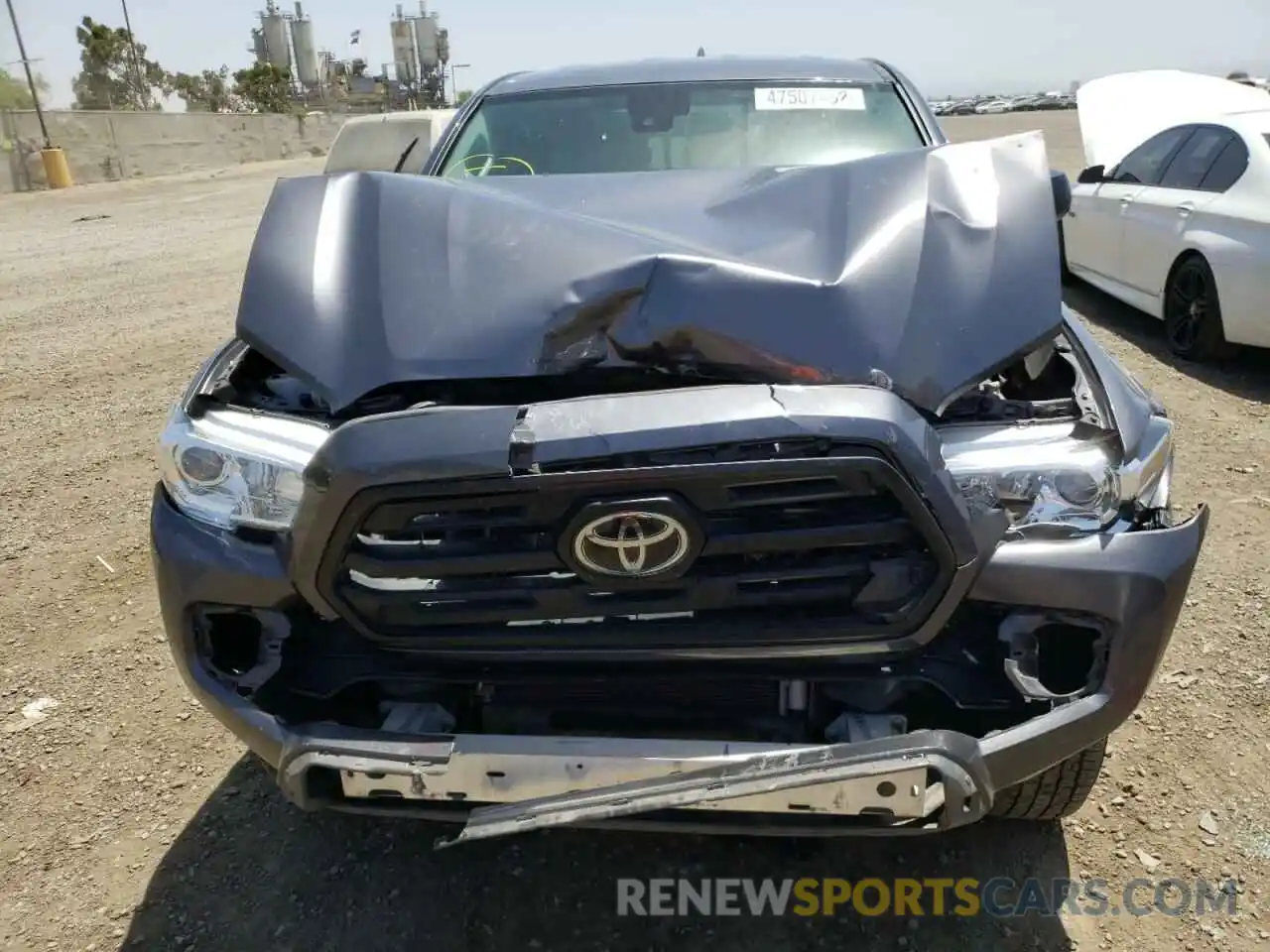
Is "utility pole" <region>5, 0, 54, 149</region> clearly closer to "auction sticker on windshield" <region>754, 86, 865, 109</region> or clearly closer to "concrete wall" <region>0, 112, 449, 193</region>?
"concrete wall" <region>0, 112, 449, 193</region>

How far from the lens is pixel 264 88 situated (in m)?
53.1

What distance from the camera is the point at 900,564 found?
1.78 m

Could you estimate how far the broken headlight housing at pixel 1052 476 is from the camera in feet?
6.16

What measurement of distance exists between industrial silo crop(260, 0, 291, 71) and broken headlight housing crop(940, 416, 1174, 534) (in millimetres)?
60444

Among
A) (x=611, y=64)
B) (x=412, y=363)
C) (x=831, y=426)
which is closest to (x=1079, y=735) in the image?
(x=831, y=426)

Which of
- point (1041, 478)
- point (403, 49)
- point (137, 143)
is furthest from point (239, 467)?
point (403, 49)

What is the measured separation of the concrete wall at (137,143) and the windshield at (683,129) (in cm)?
2339

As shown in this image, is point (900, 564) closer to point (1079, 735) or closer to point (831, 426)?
point (831, 426)

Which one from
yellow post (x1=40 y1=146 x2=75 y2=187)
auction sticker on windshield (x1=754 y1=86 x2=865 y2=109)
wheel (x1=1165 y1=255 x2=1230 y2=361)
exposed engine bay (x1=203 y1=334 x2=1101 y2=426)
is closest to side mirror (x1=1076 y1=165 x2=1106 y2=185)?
wheel (x1=1165 y1=255 x2=1230 y2=361)

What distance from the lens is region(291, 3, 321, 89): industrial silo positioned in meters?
54.4

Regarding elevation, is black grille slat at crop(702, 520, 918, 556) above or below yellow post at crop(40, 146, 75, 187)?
above

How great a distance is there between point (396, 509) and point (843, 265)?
1.08 meters

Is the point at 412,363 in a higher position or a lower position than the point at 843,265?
lower

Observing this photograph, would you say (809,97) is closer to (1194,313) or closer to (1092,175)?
(1194,313)
